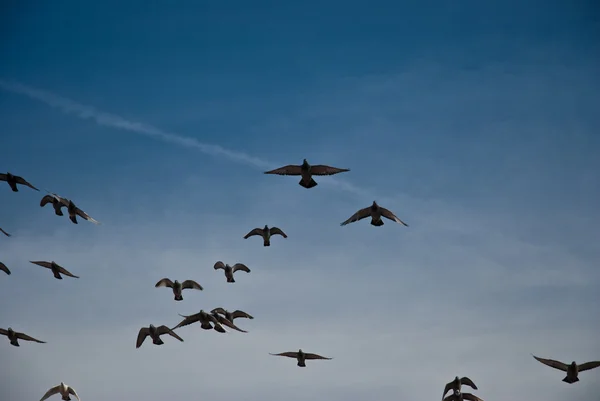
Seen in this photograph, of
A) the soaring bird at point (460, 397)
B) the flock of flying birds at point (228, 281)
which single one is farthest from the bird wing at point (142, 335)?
the soaring bird at point (460, 397)

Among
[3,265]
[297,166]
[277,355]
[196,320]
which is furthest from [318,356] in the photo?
[3,265]

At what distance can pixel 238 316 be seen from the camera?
41656 millimetres

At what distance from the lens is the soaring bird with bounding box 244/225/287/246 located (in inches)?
1640

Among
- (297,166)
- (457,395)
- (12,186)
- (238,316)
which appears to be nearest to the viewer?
(297,166)

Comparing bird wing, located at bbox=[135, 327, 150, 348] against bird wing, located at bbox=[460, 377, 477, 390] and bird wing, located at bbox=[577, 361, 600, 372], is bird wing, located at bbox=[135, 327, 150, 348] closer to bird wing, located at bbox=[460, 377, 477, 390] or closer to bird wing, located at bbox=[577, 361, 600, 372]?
bird wing, located at bbox=[460, 377, 477, 390]

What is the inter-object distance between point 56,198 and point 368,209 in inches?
682

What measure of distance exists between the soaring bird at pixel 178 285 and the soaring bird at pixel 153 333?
112 inches

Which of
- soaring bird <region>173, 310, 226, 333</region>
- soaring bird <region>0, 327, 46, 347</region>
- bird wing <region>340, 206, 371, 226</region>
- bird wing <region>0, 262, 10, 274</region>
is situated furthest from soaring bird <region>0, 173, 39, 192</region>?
bird wing <region>340, 206, 371, 226</region>

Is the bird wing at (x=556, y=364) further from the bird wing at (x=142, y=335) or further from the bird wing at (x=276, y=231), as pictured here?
the bird wing at (x=142, y=335)

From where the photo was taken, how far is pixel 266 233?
4169cm

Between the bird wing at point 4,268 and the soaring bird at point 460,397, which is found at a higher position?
the bird wing at point 4,268

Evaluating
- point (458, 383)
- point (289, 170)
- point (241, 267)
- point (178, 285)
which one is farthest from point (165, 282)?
point (458, 383)

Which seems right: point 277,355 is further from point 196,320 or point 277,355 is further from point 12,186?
point 12,186

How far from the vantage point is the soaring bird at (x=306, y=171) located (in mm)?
31453
